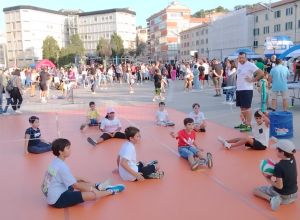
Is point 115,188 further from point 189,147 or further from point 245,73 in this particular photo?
point 245,73

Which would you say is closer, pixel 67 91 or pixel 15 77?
pixel 15 77

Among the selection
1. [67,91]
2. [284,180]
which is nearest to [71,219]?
[284,180]

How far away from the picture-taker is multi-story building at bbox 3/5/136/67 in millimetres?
116125

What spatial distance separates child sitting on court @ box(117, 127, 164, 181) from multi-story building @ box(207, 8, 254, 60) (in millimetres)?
59973

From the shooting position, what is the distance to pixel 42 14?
12125 cm

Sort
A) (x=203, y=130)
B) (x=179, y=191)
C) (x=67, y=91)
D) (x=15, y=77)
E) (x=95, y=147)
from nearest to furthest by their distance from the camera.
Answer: (x=179, y=191) < (x=95, y=147) < (x=203, y=130) < (x=15, y=77) < (x=67, y=91)

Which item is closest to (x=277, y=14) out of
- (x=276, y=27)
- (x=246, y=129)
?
(x=276, y=27)

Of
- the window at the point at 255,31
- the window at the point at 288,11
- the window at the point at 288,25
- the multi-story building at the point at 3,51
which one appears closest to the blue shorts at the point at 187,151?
the window at the point at 288,25

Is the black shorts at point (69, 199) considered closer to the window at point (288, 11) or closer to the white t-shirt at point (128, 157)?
the white t-shirt at point (128, 157)

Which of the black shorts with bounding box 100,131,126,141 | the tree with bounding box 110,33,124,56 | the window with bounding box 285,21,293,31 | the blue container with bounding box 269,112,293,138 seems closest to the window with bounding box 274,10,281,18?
the window with bounding box 285,21,293,31

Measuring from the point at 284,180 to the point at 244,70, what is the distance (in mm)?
5030

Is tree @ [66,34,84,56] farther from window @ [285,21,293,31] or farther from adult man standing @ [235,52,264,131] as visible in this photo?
adult man standing @ [235,52,264,131]

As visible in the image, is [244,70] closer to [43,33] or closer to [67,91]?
[67,91]

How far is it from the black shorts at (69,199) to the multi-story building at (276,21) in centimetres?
5091
